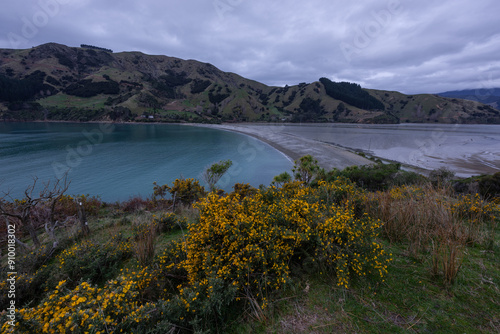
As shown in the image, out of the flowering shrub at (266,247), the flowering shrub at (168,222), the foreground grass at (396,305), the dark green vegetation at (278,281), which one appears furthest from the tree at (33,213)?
the foreground grass at (396,305)

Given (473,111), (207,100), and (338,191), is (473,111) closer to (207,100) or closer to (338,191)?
(207,100)

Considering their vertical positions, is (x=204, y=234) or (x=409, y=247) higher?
(x=204, y=234)

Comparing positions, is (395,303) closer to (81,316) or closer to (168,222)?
(81,316)

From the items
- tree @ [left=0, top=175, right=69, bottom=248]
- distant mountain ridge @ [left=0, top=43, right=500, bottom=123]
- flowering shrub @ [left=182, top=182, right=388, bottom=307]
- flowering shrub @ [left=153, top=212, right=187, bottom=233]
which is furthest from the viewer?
distant mountain ridge @ [left=0, top=43, right=500, bottom=123]

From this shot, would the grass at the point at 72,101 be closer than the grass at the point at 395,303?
No

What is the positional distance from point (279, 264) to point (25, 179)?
3830cm

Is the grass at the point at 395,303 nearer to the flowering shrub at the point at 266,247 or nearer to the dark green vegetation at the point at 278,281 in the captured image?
the dark green vegetation at the point at 278,281

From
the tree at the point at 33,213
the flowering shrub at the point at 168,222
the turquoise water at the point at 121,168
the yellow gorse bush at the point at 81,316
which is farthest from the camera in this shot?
the turquoise water at the point at 121,168

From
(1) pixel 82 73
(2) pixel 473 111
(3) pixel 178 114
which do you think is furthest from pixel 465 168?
(1) pixel 82 73

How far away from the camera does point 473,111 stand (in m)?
164

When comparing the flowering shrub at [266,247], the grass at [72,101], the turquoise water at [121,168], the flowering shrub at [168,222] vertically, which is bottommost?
the turquoise water at [121,168]

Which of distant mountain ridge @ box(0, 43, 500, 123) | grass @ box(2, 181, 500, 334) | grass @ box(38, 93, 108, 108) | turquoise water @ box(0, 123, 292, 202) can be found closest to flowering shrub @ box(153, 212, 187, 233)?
grass @ box(2, 181, 500, 334)

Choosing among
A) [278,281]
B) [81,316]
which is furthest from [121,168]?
[278,281]

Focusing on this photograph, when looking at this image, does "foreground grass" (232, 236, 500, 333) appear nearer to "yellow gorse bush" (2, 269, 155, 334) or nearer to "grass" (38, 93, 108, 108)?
"yellow gorse bush" (2, 269, 155, 334)
